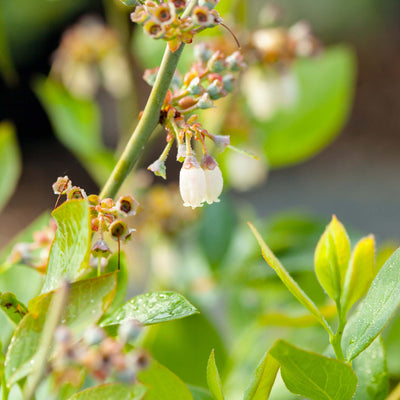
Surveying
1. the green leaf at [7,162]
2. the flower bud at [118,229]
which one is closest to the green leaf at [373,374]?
the flower bud at [118,229]

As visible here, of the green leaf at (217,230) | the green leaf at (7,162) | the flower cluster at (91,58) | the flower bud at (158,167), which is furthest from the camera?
the flower cluster at (91,58)

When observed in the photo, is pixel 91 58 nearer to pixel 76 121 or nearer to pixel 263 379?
pixel 76 121

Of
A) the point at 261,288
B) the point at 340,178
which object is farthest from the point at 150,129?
the point at 340,178

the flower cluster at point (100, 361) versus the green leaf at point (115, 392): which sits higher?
the flower cluster at point (100, 361)

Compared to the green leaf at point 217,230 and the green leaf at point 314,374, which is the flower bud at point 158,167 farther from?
the green leaf at point 217,230

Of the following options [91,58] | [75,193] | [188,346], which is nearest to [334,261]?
[75,193]

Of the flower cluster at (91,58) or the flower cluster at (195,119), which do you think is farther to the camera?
the flower cluster at (91,58)

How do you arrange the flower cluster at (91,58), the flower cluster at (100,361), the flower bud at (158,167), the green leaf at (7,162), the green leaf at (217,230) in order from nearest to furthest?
the flower cluster at (100,361)
the flower bud at (158,167)
the green leaf at (7,162)
the green leaf at (217,230)
the flower cluster at (91,58)
